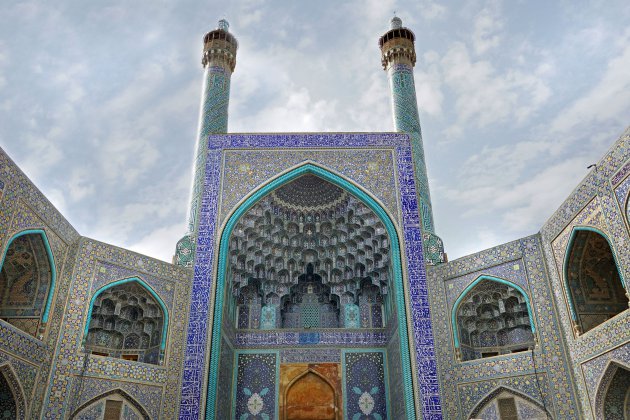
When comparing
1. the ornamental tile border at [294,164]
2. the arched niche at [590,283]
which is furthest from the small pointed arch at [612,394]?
the ornamental tile border at [294,164]

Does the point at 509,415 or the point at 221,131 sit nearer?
the point at 509,415

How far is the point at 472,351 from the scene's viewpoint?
895 centimetres

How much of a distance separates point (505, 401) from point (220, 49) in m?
9.15

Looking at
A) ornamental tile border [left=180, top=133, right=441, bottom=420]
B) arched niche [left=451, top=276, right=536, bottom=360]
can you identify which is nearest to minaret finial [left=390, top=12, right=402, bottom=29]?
ornamental tile border [left=180, top=133, right=441, bottom=420]

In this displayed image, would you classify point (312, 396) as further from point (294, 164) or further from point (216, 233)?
point (294, 164)

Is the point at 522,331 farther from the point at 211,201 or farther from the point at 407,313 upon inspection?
the point at 211,201

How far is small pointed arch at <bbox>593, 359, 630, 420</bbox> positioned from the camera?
6.52 meters

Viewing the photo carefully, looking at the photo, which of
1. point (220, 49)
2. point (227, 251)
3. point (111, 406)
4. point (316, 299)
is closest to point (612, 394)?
point (316, 299)

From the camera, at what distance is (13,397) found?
6.62m

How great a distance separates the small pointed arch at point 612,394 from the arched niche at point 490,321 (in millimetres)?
1695

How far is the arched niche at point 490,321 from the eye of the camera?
8.60m

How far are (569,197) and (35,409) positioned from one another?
24.0ft

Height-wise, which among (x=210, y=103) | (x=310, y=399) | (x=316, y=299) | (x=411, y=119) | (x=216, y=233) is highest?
(x=210, y=103)

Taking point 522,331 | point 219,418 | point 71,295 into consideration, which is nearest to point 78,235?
point 71,295
